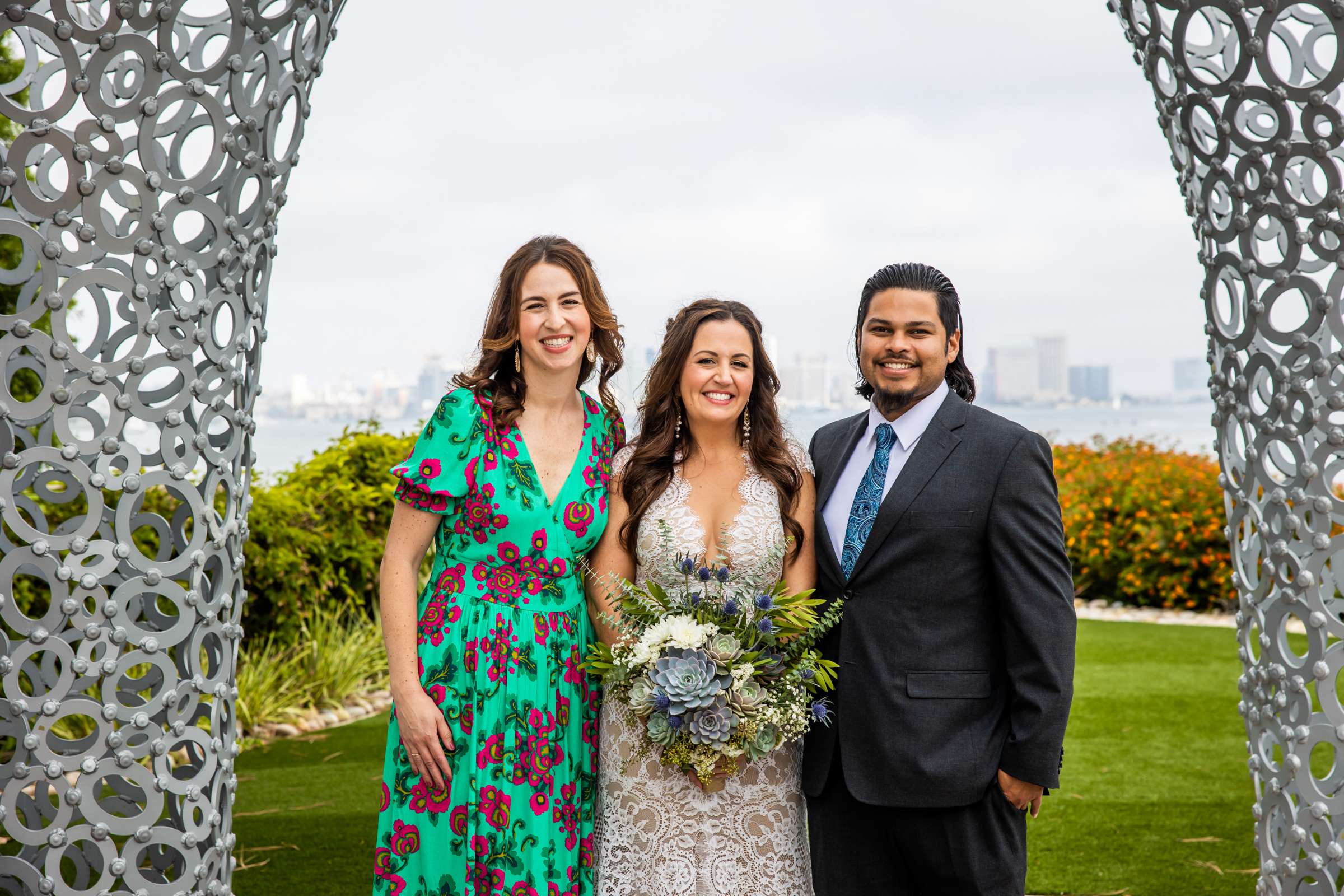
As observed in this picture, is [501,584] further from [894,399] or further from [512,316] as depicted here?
[894,399]

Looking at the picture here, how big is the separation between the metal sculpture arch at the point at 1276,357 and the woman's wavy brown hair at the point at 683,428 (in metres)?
1.37

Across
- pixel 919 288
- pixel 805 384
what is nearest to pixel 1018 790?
pixel 919 288

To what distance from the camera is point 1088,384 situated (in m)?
39.9

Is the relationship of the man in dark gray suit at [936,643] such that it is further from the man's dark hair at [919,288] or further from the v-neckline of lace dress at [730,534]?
the v-neckline of lace dress at [730,534]

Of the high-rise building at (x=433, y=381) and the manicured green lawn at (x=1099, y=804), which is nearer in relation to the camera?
the high-rise building at (x=433, y=381)

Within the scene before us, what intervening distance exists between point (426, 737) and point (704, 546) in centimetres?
99

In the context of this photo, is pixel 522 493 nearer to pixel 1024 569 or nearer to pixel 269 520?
pixel 1024 569

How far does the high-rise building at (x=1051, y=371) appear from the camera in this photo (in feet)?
112

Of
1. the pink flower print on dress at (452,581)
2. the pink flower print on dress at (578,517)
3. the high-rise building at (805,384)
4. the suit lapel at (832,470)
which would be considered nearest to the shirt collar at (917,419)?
the suit lapel at (832,470)

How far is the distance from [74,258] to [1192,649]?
9.92 metres

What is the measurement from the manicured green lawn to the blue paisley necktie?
9.12ft

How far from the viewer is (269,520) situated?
782cm

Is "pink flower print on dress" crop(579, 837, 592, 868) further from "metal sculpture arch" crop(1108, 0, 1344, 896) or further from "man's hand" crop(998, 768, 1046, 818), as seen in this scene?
"metal sculpture arch" crop(1108, 0, 1344, 896)

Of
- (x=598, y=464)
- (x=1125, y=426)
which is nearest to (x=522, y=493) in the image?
(x=598, y=464)
